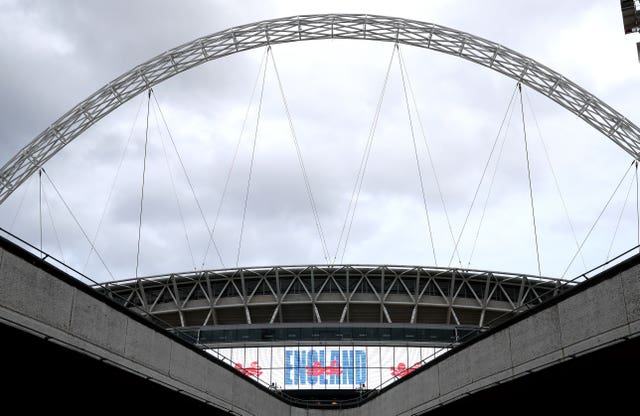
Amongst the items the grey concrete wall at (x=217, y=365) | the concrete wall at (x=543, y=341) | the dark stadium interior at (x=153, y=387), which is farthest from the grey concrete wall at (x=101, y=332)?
the concrete wall at (x=543, y=341)

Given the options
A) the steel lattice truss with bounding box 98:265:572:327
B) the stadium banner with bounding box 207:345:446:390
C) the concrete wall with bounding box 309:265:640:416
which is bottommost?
the concrete wall with bounding box 309:265:640:416

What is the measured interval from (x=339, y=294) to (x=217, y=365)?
5243cm

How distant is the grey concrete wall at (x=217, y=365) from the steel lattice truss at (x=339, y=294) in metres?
50.5

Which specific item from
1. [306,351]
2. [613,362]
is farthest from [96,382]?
[306,351]

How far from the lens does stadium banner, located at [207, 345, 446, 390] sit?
60500 mm

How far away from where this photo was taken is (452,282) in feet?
247

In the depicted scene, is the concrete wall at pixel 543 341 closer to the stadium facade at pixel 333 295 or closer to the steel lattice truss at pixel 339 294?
the stadium facade at pixel 333 295

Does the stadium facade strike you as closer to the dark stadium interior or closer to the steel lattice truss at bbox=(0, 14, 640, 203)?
the steel lattice truss at bbox=(0, 14, 640, 203)

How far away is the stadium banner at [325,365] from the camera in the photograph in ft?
198

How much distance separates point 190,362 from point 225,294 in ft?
187

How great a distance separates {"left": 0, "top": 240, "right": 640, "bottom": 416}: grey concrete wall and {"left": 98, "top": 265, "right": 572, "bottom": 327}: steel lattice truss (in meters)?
50.5

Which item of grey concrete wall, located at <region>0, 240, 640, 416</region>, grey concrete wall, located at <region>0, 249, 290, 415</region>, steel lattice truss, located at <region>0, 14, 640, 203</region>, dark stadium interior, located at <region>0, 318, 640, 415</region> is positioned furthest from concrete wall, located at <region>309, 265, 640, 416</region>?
steel lattice truss, located at <region>0, 14, 640, 203</region>

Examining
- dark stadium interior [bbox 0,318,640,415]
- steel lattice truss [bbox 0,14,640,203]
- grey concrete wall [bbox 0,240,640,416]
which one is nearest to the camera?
grey concrete wall [bbox 0,240,640,416]

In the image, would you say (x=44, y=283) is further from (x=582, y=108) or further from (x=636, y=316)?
(x=582, y=108)
